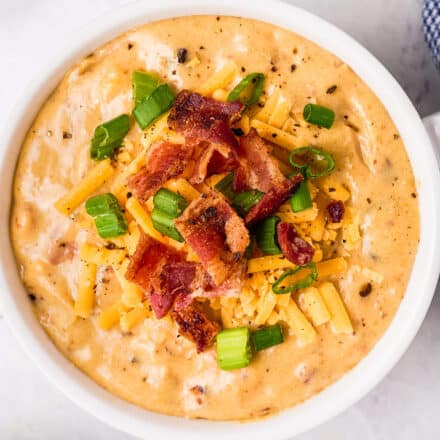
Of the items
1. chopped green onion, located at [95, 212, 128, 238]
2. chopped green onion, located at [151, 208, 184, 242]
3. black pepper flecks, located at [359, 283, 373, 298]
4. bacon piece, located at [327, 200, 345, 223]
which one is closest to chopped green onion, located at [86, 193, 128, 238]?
chopped green onion, located at [95, 212, 128, 238]

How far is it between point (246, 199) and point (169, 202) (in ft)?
0.79

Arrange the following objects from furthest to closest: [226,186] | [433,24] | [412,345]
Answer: [412,345] → [433,24] → [226,186]

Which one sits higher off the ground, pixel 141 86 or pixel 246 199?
pixel 141 86

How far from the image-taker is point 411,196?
238 cm

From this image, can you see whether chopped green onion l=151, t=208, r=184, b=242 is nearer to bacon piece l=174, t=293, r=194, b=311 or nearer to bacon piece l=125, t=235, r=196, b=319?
bacon piece l=125, t=235, r=196, b=319

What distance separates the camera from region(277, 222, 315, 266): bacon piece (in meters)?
2.23

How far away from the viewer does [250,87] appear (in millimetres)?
2326

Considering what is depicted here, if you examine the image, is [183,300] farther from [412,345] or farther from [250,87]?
[412,345]

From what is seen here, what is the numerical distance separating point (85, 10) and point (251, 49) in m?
0.92

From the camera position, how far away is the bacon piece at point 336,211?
91.3 inches

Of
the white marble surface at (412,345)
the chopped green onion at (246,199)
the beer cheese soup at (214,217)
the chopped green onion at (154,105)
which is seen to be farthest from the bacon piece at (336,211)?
the white marble surface at (412,345)

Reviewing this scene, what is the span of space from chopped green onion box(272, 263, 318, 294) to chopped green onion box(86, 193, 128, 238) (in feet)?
1.71

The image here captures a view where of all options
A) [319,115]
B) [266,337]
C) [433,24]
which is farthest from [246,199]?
[433,24]

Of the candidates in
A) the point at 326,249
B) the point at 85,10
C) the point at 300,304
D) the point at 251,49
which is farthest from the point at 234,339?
the point at 85,10
